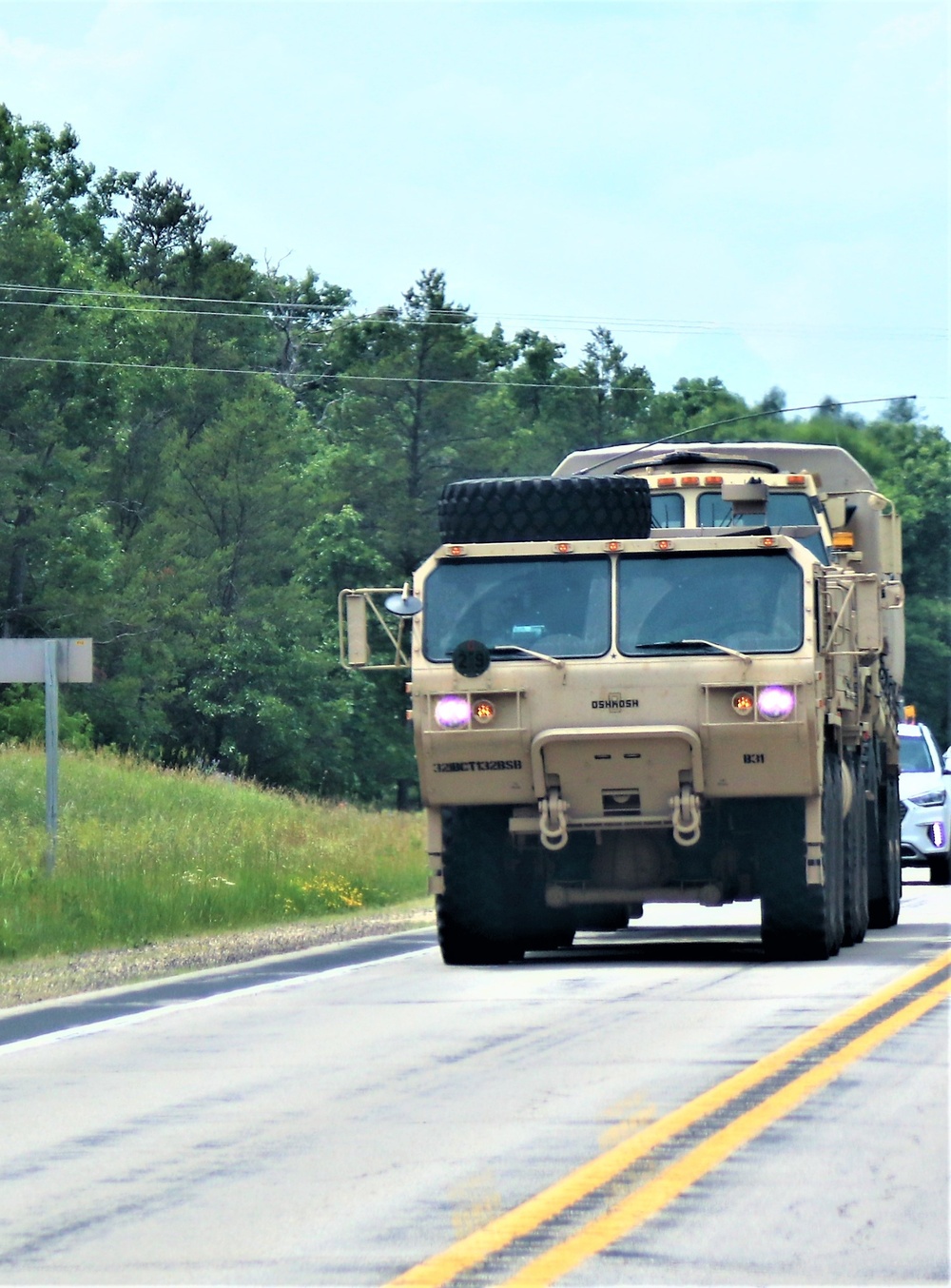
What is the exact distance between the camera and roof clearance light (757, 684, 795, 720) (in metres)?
15.7

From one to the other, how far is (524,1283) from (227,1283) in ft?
2.72

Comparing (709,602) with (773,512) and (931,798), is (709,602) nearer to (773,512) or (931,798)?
(773,512)

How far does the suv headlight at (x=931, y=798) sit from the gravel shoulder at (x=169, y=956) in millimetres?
8551

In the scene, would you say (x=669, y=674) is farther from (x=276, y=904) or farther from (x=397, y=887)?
(x=397, y=887)

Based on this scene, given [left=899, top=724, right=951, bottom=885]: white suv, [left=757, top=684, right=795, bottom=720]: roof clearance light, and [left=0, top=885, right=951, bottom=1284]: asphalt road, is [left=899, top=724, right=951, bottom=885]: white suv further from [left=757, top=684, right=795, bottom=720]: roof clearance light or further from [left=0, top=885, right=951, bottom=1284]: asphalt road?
[left=0, top=885, right=951, bottom=1284]: asphalt road

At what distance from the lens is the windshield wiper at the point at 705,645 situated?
15.8 metres

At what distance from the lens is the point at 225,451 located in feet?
232

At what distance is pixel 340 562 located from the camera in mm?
73625

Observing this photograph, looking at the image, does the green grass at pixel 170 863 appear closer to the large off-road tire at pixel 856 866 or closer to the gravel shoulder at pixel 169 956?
the gravel shoulder at pixel 169 956

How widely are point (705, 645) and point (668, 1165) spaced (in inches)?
299

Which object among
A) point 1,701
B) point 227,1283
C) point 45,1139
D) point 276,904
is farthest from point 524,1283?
point 1,701

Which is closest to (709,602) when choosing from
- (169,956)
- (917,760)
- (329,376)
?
(169,956)

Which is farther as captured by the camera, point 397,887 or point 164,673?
point 164,673

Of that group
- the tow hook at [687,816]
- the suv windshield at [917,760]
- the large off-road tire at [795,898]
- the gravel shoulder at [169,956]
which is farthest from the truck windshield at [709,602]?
the suv windshield at [917,760]
